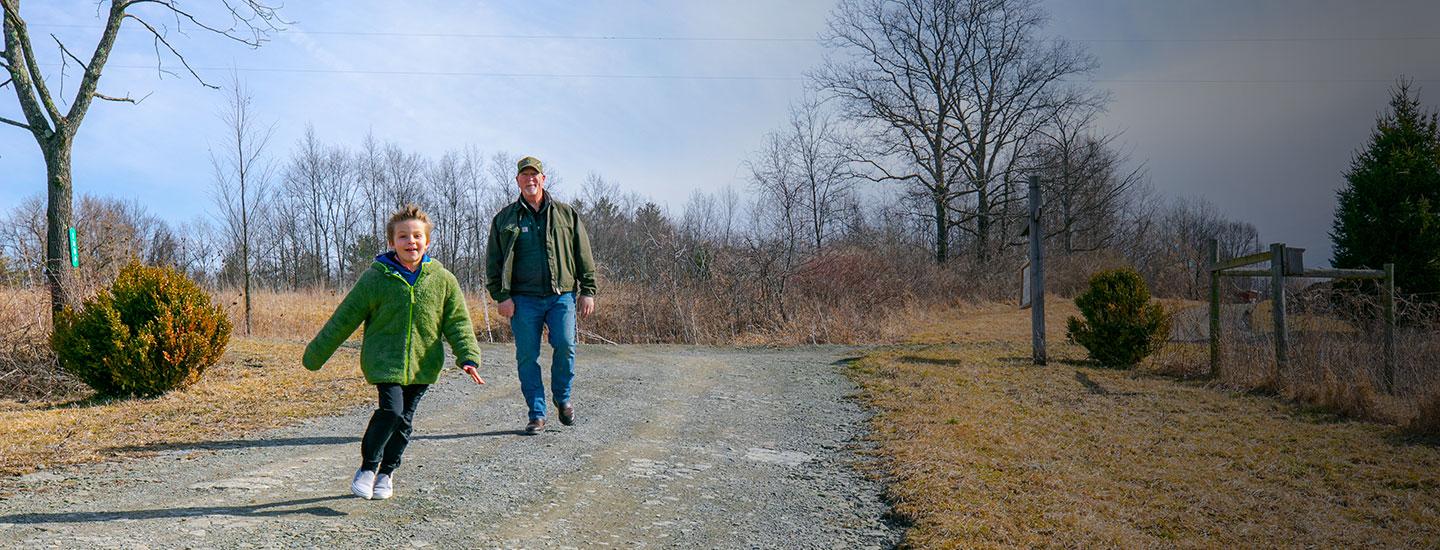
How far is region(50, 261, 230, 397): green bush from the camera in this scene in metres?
7.86

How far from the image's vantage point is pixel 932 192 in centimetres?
3397

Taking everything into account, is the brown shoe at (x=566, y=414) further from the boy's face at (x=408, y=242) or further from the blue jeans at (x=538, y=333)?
the boy's face at (x=408, y=242)

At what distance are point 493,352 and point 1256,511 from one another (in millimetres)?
9735

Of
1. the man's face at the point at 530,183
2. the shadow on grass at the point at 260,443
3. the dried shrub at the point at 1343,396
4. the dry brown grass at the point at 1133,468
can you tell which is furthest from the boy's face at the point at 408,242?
the dried shrub at the point at 1343,396

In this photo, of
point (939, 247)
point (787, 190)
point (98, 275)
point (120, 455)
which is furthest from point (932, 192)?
point (120, 455)

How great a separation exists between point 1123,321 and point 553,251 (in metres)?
9.39

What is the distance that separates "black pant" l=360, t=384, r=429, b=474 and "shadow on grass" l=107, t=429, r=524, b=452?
168cm

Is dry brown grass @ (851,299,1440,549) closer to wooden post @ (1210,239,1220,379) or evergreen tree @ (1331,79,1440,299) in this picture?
wooden post @ (1210,239,1220,379)

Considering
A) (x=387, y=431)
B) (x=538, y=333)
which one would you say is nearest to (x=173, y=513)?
(x=387, y=431)

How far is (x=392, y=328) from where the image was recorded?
4172 mm

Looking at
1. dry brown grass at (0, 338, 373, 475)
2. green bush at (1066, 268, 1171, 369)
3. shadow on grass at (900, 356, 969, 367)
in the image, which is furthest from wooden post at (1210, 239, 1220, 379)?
dry brown grass at (0, 338, 373, 475)

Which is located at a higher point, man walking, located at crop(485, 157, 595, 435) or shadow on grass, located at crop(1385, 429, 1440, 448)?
man walking, located at crop(485, 157, 595, 435)

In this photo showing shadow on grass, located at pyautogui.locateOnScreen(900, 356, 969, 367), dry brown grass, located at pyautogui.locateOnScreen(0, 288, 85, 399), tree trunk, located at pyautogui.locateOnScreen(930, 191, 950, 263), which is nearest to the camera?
dry brown grass, located at pyautogui.locateOnScreen(0, 288, 85, 399)

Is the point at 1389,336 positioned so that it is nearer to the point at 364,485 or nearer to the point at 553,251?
the point at 553,251
